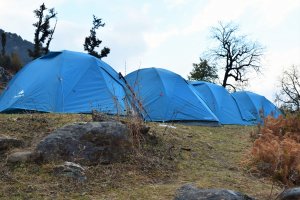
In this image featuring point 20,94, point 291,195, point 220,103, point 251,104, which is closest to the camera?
point 291,195

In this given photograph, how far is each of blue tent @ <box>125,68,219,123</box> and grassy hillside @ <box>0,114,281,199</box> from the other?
4.21 meters

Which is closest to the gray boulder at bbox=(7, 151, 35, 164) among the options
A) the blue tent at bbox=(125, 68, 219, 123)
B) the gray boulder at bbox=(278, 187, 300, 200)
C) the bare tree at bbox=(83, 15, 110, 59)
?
the gray boulder at bbox=(278, 187, 300, 200)

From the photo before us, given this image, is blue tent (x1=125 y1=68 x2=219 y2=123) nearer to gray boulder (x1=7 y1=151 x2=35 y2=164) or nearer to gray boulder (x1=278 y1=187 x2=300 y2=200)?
gray boulder (x1=7 y1=151 x2=35 y2=164)

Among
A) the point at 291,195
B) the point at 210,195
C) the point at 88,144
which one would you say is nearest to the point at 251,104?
the point at 88,144

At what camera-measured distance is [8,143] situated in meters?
5.15

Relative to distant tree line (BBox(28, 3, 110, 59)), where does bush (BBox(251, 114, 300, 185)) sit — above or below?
below

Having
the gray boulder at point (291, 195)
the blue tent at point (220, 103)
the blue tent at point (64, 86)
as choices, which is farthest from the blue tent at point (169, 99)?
the gray boulder at point (291, 195)

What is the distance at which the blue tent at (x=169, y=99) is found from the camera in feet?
36.3

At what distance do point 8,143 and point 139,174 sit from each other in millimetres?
1598

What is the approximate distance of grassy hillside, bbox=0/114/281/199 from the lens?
4191mm

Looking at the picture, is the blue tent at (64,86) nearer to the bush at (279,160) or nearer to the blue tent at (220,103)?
the bush at (279,160)

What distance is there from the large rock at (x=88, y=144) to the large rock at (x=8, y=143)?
1.56 feet

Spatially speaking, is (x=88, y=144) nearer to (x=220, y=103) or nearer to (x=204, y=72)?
(x=220, y=103)

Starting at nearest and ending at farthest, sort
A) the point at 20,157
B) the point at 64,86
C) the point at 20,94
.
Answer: the point at 20,157
the point at 64,86
the point at 20,94
